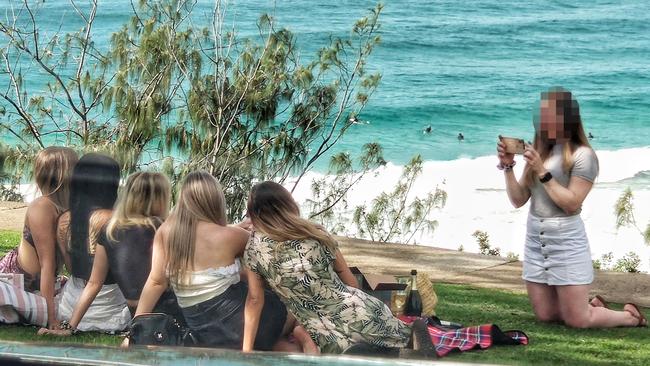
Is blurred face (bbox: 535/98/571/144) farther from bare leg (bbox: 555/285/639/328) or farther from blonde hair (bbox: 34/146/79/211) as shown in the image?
blonde hair (bbox: 34/146/79/211)

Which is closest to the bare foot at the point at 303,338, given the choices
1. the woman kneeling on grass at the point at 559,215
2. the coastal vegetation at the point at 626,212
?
the woman kneeling on grass at the point at 559,215

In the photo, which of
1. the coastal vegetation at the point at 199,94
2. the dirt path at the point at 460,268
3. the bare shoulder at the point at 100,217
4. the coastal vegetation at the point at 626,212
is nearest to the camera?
the bare shoulder at the point at 100,217

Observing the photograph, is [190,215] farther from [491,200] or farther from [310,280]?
[491,200]

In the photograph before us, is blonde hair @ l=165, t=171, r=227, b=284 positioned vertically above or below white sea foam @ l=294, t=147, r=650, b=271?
below

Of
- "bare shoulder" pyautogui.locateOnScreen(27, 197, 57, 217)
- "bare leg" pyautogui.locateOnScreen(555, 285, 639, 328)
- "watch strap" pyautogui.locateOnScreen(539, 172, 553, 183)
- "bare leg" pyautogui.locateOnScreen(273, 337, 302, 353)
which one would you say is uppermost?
"watch strap" pyautogui.locateOnScreen(539, 172, 553, 183)

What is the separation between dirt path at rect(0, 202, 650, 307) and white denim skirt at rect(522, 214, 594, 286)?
0.77 metres

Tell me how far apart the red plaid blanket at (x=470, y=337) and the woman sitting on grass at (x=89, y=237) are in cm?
114

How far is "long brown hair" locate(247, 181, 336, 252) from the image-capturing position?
3.59 metres

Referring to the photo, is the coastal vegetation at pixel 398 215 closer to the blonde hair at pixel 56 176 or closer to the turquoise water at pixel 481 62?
the turquoise water at pixel 481 62

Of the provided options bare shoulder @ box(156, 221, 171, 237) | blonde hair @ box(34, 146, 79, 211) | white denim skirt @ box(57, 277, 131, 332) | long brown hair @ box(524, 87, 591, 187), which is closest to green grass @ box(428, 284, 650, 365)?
long brown hair @ box(524, 87, 591, 187)

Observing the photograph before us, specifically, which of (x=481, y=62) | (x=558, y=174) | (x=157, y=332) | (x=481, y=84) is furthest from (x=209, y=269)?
(x=481, y=84)

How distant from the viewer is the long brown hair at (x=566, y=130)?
4109mm

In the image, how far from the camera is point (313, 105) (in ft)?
20.4

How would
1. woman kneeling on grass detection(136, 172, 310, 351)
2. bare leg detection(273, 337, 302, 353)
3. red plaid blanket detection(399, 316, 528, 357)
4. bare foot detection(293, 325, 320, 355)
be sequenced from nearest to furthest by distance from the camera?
bare leg detection(273, 337, 302, 353) < bare foot detection(293, 325, 320, 355) < woman kneeling on grass detection(136, 172, 310, 351) < red plaid blanket detection(399, 316, 528, 357)
